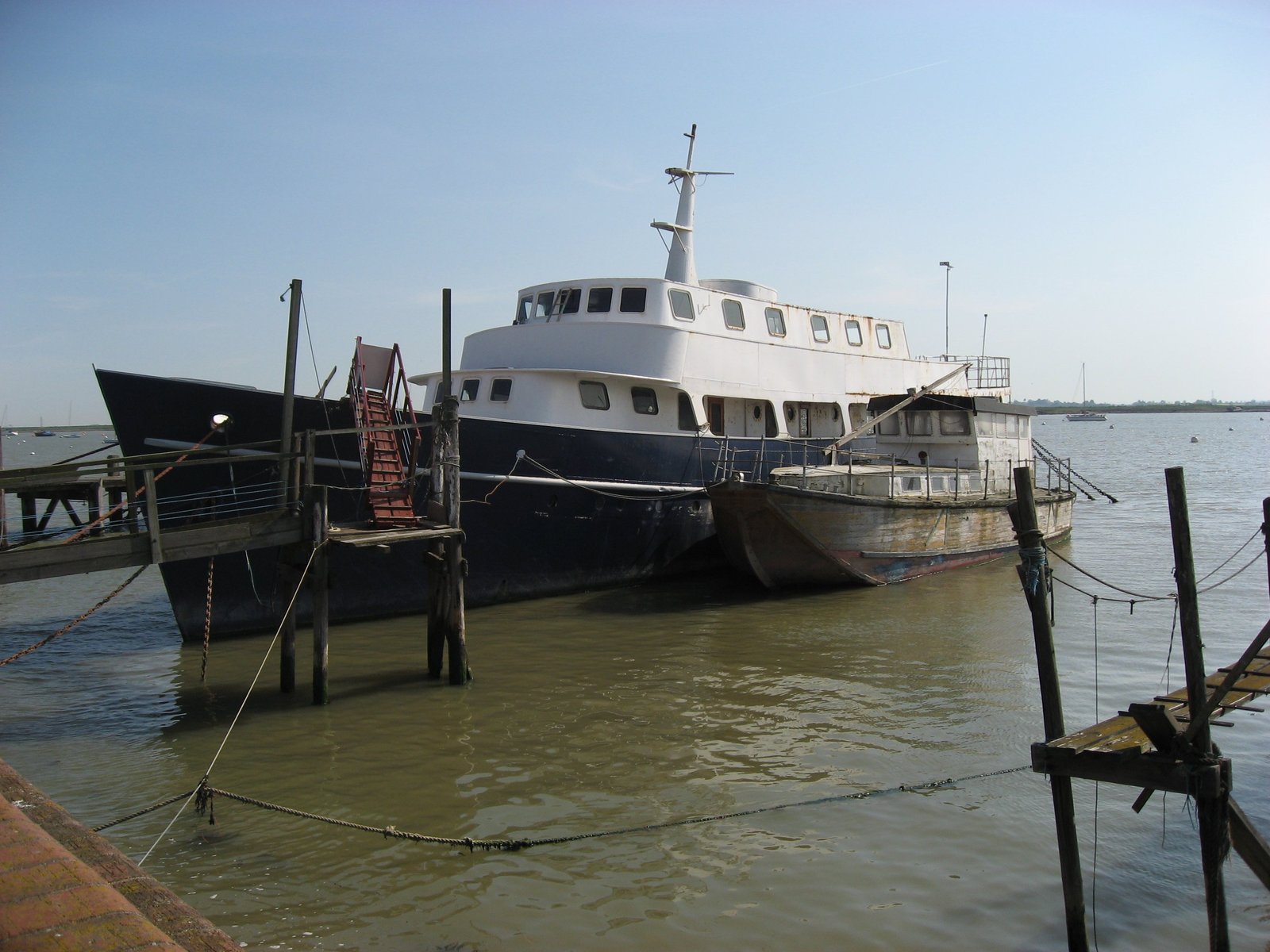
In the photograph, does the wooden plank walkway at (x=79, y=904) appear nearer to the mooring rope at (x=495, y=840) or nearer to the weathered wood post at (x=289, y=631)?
the mooring rope at (x=495, y=840)

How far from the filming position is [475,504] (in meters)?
13.8

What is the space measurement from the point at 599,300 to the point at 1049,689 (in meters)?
12.9

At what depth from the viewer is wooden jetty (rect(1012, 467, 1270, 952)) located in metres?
4.89

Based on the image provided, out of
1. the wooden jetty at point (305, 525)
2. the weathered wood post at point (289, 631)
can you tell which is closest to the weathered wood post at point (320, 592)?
the wooden jetty at point (305, 525)

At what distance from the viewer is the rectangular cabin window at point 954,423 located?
A: 19594 mm

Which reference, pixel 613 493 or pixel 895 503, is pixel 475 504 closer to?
pixel 613 493

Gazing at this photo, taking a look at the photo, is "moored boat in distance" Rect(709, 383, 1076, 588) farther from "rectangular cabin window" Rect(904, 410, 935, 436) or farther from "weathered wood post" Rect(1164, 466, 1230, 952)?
"weathered wood post" Rect(1164, 466, 1230, 952)

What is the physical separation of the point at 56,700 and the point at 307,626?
353cm

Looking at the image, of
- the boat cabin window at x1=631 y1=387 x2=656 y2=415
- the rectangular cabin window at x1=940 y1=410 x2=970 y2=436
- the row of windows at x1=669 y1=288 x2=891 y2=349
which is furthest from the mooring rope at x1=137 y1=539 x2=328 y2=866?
the rectangular cabin window at x1=940 y1=410 x2=970 y2=436

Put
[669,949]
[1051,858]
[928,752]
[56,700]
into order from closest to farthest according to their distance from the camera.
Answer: [669,949], [1051,858], [928,752], [56,700]

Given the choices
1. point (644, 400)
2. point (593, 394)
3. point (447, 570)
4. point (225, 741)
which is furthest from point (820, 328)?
point (225, 741)

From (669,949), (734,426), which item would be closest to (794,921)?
(669,949)

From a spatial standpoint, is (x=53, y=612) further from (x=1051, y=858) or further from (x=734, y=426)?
(x=1051, y=858)

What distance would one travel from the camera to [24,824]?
3.06 metres
